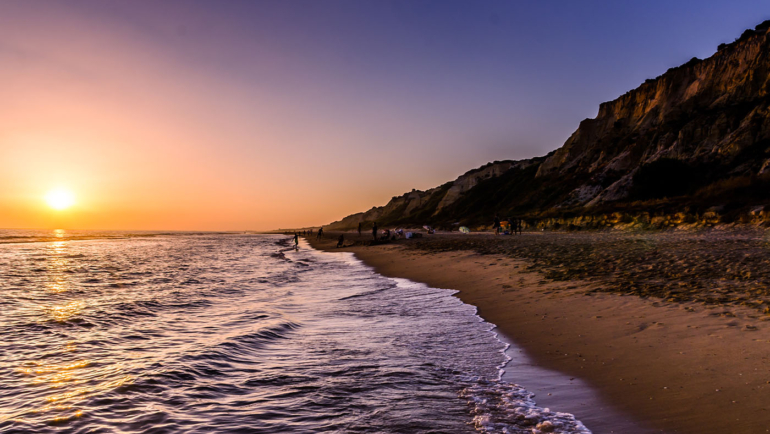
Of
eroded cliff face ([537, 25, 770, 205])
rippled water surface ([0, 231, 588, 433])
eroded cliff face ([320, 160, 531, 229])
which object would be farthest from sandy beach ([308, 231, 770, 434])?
eroded cliff face ([320, 160, 531, 229])

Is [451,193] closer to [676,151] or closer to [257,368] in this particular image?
[676,151]

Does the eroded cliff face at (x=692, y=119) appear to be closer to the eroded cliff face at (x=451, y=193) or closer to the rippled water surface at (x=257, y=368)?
the rippled water surface at (x=257, y=368)

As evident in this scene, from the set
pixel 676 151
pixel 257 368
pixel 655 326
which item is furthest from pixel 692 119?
pixel 257 368

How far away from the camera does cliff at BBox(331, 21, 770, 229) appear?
109 ft

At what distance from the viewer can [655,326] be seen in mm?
7250

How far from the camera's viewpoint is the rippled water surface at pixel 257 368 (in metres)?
4.65

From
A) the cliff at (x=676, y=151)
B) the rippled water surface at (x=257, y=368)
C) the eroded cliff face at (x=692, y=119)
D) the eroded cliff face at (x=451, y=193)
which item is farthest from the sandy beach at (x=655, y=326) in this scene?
the eroded cliff face at (x=451, y=193)

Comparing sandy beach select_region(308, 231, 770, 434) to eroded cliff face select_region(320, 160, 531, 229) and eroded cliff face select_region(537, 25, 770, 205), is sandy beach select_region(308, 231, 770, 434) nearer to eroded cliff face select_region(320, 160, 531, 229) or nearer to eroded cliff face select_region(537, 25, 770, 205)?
eroded cliff face select_region(537, 25, 770, 205)

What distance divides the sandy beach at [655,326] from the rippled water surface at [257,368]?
0.99 meters

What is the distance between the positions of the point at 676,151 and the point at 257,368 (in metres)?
55.5

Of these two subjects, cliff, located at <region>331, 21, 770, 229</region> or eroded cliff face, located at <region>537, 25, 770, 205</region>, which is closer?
cliff, located at <region>331, 21, 770, 229</region>

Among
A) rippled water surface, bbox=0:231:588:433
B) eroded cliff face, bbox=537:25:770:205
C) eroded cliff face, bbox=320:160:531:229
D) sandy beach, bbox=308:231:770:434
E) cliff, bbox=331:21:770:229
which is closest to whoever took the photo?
sandy beach, bbox=308:231:770:434

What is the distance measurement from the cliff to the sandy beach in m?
18.6

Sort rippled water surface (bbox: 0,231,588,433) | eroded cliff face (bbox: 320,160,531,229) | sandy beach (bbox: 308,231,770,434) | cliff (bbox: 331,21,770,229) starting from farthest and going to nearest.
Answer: eroded cliff face (bbox: 320,160,531,229), cliff (bbox: 331,21,770,229), rippled water surface (bbox: 0,231,588,433), sandy beach (bbox: 308,231,770,434)
